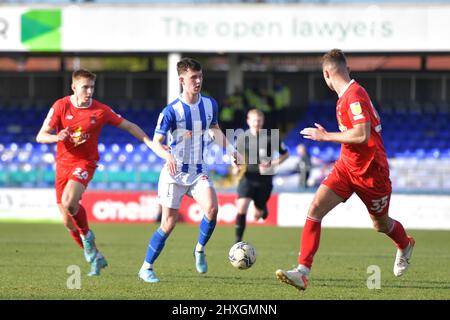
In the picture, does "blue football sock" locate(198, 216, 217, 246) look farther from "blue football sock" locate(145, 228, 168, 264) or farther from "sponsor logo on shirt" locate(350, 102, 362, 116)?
"sponsor logo on shirt" locate(350, 102, 362, 116)

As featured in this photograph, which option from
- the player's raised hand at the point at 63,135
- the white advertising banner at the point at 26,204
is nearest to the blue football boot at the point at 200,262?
the player's raised hand at the point at 63,135

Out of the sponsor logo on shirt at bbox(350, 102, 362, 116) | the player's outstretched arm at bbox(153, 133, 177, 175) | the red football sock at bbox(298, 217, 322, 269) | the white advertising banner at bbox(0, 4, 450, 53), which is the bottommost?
the red football sock at bbox(298, 217, 322, 269)

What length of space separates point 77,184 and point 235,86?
18.0 meters

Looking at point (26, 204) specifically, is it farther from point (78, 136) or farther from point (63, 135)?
point (63, 135)

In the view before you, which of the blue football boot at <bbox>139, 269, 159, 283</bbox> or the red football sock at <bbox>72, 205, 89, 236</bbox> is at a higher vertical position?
the red football sock at <bbox>72, 205, 89, 236</bbox>

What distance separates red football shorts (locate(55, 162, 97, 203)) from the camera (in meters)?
10.6

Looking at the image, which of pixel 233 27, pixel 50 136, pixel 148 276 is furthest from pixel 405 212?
pixel 50 136

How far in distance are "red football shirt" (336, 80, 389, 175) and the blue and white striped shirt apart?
1662mm

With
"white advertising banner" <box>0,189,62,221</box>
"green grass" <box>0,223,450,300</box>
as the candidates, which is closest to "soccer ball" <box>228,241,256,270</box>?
"green grass" <box>0,223,450,300</box>

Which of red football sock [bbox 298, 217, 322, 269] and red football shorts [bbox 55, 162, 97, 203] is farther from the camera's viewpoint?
red football shorts [bbox 55, 162, 97, 203]

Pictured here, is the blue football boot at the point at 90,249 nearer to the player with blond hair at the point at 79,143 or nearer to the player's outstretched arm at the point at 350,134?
the player with blond hair at the point at 79,143
